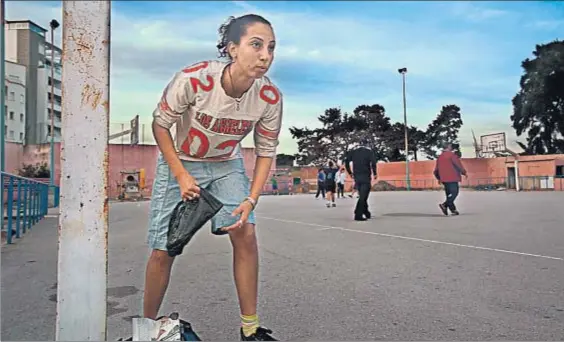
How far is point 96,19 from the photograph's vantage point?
193 centimetres

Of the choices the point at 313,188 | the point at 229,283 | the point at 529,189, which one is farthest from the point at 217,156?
the point at 313,188

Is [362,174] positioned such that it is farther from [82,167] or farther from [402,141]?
[402,141]

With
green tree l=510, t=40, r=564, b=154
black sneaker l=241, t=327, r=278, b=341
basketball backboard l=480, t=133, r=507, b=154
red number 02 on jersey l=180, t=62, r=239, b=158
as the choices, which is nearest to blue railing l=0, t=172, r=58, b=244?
red number 02 on jersey l=180, t=62, r=239, b=158

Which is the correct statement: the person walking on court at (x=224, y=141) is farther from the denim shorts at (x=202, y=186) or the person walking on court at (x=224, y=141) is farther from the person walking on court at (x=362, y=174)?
the person walking on court at (x=362, y=174)

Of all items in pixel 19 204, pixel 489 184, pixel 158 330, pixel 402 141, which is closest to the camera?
pixel 158 330

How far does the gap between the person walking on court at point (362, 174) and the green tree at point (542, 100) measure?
3.03 metres

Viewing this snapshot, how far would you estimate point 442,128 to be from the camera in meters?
40.8

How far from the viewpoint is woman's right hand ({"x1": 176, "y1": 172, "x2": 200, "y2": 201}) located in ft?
7.91

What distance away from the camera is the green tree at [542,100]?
8516mm

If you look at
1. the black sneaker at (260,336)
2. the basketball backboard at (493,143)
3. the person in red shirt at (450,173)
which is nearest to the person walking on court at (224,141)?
the black sneaker at (260,336)

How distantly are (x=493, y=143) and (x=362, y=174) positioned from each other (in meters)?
19.8

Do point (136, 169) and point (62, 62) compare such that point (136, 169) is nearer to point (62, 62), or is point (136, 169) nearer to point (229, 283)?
point (229, 283)

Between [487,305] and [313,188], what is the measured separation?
4038 cm

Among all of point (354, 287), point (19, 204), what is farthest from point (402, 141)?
point (354, 287)
